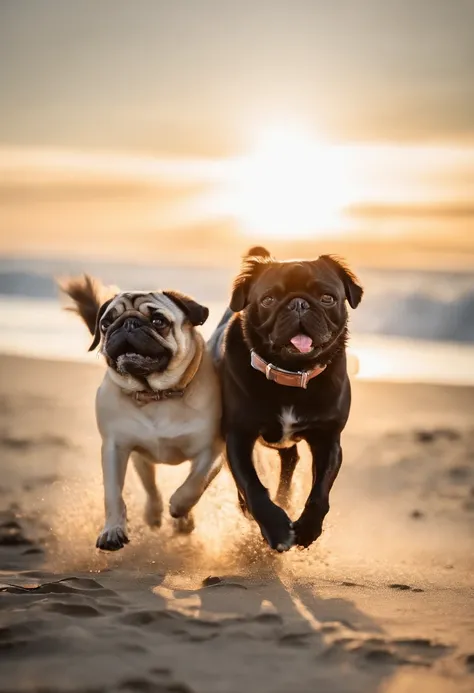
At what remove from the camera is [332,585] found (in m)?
4.84

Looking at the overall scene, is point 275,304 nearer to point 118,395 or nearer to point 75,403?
point 118,395

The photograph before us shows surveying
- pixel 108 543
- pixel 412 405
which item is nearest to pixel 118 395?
pixel 108 543

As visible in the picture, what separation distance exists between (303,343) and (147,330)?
0.78m

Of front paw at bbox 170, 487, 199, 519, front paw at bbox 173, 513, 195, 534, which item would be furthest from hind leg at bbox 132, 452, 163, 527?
front paw at bbox 170, 487, 199, 519

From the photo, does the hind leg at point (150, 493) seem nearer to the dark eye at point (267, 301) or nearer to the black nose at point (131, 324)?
the black nose at point (131, 324)

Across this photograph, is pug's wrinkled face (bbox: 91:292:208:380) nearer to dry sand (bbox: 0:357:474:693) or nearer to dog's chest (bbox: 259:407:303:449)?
dog's chest (bbox: 259:407:303:449)

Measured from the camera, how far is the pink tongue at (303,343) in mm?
4863

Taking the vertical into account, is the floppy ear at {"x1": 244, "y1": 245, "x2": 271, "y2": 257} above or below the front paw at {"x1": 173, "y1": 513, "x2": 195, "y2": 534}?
above

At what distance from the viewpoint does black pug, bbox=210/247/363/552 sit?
16.0 ft

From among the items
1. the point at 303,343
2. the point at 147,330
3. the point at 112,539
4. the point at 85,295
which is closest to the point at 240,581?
the point at 112,539

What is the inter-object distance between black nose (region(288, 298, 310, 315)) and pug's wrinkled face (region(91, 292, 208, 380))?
64cm

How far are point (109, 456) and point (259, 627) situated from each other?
164 centimetres

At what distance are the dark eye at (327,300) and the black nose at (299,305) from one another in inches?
4.9

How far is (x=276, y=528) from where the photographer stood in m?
4.85
